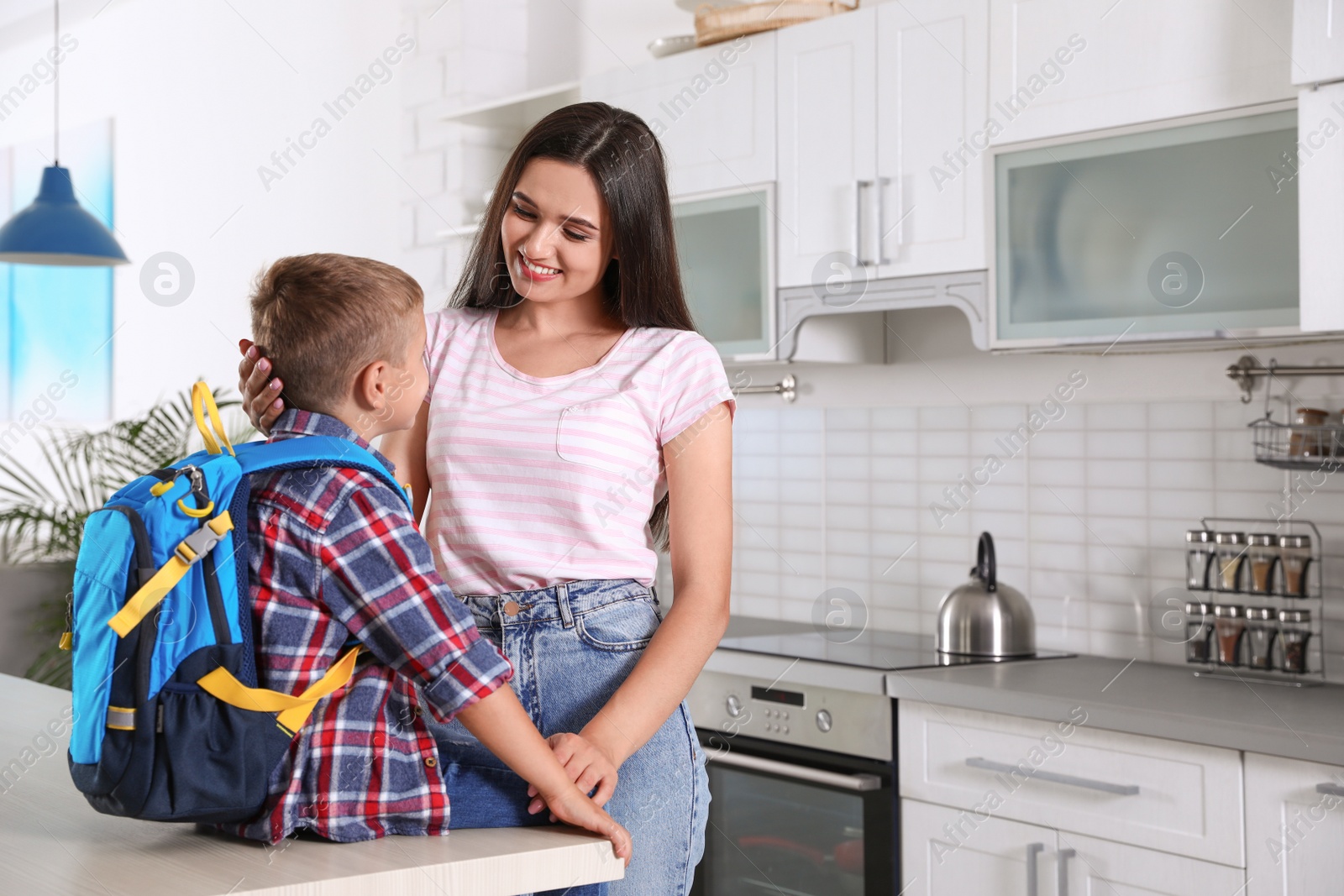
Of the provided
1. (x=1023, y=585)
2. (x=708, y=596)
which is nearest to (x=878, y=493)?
(x=1023, y=585)

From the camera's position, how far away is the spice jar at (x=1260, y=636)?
2.33 m

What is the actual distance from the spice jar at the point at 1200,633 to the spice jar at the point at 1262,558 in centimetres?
10

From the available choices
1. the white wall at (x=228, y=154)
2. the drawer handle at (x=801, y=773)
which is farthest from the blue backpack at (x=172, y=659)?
the white wall at (x=228, y=154)

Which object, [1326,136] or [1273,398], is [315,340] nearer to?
[1326,136]

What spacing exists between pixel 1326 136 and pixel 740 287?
1256 mm

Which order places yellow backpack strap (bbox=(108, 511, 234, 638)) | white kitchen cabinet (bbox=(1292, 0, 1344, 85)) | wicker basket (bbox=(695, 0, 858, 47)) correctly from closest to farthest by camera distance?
yellow backpack strap (bbox=(108, 511, 234, 638)), white kitchen cabinet (bbox=(1292, 0, 1344, 85)), wicker basket (bbox=(695, 0, 858, 47))

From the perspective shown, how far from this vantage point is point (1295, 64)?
2023 mm

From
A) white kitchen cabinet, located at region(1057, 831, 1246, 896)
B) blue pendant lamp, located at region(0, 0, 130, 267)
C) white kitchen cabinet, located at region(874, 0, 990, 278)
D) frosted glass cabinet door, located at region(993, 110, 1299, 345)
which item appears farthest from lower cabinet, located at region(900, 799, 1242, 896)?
blue pendant lamp, located at region(0, 0, 130, 267)

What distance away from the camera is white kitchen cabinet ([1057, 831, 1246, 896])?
199 centimetres

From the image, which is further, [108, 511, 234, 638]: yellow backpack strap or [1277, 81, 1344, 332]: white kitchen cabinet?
[1277, 81, 1344, 332]: white kitchen cabinet

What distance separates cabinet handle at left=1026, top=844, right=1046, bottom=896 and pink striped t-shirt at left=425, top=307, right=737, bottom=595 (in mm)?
1173

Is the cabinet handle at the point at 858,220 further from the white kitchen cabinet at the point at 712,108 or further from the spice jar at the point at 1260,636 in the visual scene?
the spice jar at the point at 1260,636

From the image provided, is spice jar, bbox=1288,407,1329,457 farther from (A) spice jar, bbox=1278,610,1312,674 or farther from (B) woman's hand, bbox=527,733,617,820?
(B) woman's hand, bbox=527,733,617,820

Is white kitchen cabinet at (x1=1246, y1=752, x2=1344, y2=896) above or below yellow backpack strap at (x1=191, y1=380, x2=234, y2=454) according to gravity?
below
